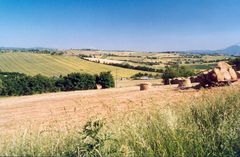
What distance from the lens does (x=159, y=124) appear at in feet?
18.2

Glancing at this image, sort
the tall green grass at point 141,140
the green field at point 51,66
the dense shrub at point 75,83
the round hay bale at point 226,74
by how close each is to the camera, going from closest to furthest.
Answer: the tall green grass at point 141,140
the round hay bale at point 226,74
the dense shrub at point 75,83
the green field at point 51,66

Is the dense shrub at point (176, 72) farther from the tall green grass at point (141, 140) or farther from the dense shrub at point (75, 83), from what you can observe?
the tall green grass at point (141, 140)

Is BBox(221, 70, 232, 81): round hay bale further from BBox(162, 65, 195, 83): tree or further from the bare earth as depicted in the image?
BBox(162, 65, 195, 83): tree

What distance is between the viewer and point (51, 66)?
9919 centimetres

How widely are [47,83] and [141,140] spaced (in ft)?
218

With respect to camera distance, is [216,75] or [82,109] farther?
[216,75]

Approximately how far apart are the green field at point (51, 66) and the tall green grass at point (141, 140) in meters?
83.3

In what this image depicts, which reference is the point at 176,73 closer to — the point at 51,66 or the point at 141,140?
the point at 51,66

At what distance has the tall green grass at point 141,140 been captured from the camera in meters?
4.79

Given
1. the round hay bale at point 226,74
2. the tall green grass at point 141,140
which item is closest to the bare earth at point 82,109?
the tall green grass at point 141,140

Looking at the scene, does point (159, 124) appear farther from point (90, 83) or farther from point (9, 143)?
point (90, 83)

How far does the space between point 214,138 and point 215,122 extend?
0.84m

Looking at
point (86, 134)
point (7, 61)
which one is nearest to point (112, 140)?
point (86, 134)

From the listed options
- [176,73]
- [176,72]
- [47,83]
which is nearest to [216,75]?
[176,73]
